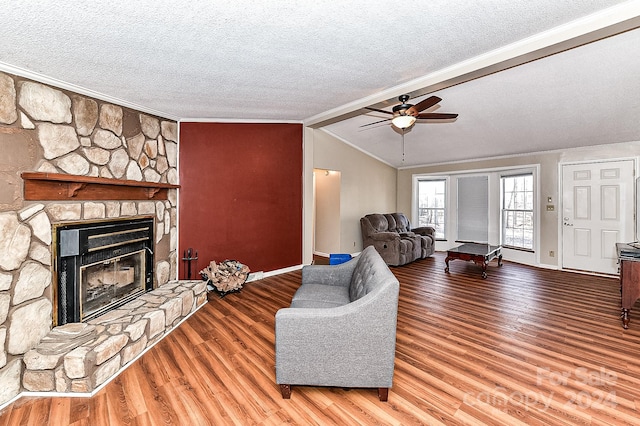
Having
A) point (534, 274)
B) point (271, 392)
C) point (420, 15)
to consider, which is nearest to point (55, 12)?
point (420, 15)

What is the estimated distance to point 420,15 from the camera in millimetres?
2016

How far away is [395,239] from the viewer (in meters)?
5.66

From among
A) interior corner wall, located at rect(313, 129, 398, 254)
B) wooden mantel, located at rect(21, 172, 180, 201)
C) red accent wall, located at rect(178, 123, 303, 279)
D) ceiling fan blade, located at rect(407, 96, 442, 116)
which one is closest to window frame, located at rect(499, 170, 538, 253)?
interior corner wall, located at rect(313, 129, 398, 254)

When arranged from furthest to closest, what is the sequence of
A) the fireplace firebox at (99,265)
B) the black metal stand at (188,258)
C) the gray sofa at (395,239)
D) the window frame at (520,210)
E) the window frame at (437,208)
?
the window frame at (437,208)
the window frame at (520,210)
the gray sofa at (395,239)
the black metal stand at (188,258)
the fireplace firebox at (99,265)

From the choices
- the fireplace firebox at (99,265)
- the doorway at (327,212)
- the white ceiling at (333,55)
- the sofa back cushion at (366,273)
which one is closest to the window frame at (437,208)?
the doorway at (327,212)

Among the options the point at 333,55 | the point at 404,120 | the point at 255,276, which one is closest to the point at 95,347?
the point at 255,276

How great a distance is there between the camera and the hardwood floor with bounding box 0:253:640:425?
5.82ft

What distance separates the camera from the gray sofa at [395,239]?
18.7ft

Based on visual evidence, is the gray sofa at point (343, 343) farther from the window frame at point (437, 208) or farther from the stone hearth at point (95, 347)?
the window frame at point (437, 208)

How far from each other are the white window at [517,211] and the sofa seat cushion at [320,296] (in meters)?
5.01

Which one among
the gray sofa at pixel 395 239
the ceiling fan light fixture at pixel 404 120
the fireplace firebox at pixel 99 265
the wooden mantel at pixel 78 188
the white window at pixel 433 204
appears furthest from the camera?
the white window at pixel 433 204

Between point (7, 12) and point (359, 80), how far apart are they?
8.85 ft

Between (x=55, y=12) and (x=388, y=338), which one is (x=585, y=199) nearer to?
(x=388, y=338)

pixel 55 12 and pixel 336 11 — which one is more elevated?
pixel 336 11
